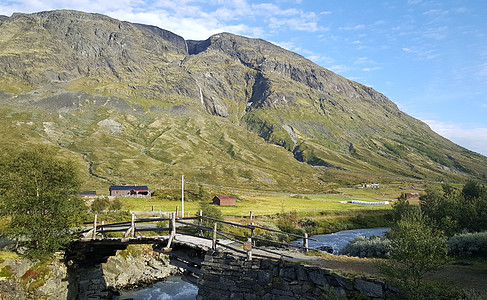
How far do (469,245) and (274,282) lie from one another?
56.1 ft

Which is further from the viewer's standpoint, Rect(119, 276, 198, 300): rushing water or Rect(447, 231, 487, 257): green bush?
Rect(119, 276, 198, 300): rushing water

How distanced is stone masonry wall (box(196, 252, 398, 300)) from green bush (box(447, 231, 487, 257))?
1297 centimetres

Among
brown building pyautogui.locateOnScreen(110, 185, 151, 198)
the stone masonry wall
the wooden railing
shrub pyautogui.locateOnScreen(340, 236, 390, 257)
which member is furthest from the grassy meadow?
the stone masonry wall

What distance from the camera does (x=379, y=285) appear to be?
12.3m

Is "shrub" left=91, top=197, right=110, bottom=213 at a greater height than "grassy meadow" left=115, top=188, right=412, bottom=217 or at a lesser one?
greater

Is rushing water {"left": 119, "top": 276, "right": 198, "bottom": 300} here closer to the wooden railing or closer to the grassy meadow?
the wooden railing

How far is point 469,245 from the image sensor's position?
2150 cm

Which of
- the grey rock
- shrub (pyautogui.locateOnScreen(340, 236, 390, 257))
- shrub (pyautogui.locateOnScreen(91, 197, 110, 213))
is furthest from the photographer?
shrub (pyautogui.locateOnScreen(91, 197, 110, 213))

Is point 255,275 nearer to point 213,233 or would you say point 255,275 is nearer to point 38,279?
point 213,233

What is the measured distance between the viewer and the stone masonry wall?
1244 centimetres

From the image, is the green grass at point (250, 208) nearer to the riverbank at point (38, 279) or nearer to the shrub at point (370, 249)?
the riverbank at point (38, 279)

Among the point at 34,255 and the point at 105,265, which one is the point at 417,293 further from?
the point at 105,265

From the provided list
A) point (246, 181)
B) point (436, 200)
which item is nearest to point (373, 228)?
point (436, 200)

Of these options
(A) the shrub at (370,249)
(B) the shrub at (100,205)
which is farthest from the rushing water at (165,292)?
(B) the shrub at (100,205)
